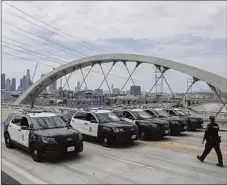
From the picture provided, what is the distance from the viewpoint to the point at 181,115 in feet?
62.4

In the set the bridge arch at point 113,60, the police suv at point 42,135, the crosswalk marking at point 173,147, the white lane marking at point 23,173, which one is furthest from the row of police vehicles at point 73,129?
the bridge arch at point 113,60

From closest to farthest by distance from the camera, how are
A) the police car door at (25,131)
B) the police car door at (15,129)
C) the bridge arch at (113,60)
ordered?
the police car door at (25,131) → the police car door at (15,129) → the bridge arch at (113,60)

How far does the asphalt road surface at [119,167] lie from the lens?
686 centimetres

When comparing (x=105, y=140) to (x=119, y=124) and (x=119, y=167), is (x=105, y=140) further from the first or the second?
(x=119, y=167)

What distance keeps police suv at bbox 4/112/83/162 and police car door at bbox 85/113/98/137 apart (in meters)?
2.23

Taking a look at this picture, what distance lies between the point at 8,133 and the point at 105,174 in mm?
5796

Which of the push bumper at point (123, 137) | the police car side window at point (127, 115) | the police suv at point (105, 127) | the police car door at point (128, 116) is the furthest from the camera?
the police car side window at point (127, 115)

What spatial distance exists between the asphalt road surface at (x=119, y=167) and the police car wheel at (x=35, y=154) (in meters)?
0.16

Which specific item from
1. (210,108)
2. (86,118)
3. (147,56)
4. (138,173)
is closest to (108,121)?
(86,118)

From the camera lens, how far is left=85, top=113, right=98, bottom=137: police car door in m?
12.3

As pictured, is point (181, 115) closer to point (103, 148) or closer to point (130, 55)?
point (103, 148)

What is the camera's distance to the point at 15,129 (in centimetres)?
1055

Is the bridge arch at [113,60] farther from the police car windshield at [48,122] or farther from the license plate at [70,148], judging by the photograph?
the license plate at [70,148]

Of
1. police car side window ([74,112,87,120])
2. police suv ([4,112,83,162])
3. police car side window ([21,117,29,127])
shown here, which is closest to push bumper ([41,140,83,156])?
police suv ([4,112,83,162])
